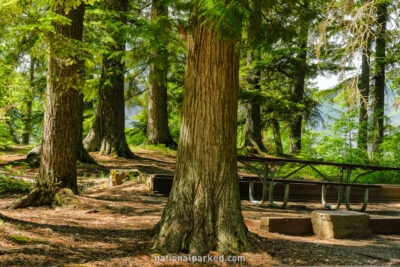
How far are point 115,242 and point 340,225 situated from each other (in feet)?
11.7

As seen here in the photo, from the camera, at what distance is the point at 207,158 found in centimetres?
439

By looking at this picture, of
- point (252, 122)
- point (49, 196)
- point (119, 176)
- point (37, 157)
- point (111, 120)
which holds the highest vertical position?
point (252, 122)

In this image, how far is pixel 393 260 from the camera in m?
4.46

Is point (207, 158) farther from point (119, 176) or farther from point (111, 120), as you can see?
point (111, 120)

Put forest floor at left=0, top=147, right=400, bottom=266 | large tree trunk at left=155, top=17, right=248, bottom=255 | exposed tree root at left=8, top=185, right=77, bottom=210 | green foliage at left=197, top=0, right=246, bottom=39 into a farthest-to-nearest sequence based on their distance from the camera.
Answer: exposed tree root at left=8, top=185, right=77, bottom=210 < large tree trunk at left=155, top=17, right=248, bottom=255 < green foliage at left=197, top=0, right=246, bottom=39 < forest floor at left=0, top=147, right=400, bottom=266

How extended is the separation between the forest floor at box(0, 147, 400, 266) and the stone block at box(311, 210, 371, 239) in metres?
0.20

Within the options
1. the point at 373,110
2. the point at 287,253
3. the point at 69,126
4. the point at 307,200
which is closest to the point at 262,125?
the point at 373,110

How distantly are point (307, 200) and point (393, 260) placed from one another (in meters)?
5.06

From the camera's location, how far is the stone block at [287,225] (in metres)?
5.49

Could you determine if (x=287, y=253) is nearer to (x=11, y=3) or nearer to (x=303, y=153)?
(x=11, y=3)

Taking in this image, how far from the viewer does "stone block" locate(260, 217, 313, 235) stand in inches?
216

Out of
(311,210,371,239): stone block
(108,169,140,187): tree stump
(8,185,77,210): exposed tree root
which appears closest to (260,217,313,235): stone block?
(311,210,371,239): stone block

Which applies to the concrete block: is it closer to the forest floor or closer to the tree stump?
the forest floor

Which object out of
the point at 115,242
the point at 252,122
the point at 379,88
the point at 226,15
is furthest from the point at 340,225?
the point at 379,88
